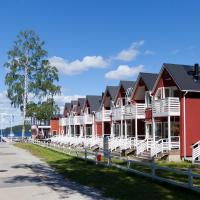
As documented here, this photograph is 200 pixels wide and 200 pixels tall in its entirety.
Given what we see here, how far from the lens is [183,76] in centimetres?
3173

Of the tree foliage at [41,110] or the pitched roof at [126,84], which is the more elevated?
the pitched roof at [126,84]

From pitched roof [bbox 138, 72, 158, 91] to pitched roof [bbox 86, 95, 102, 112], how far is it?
19.4 m

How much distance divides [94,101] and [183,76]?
27148 millimetres

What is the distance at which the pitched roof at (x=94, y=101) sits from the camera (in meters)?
56.6

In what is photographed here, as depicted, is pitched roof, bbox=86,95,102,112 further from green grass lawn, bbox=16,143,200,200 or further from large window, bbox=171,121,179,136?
green grass lawn, bbox=16,143,200,200

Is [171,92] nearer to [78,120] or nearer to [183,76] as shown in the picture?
[183,76]

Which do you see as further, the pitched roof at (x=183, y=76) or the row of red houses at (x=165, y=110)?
the pitched roof at (x=183, y=76)

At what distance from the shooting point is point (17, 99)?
60.2 metres

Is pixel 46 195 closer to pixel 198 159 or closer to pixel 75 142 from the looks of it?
pixel 198 159

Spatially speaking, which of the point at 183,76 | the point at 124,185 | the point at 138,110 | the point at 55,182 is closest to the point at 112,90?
the point at 138,110

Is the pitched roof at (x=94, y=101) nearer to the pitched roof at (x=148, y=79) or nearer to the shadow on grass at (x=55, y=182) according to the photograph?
the pitched roof at (x=148, y=79)

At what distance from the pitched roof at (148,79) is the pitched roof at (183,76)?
3.91m

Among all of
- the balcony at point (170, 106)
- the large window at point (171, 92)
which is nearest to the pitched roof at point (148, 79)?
the large window at point (171, 92)

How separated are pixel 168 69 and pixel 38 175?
16.1m
